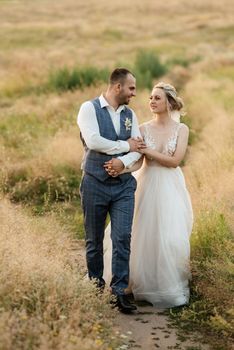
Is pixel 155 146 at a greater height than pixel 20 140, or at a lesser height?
greater

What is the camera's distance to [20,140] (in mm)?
14242

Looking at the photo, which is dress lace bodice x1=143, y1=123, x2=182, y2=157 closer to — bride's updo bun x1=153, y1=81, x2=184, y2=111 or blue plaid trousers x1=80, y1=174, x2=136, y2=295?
bride's updo bun x1=153, y1=81, x2=184, y2=111

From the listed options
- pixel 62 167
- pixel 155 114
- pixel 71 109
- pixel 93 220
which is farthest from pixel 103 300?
pixel 71 109

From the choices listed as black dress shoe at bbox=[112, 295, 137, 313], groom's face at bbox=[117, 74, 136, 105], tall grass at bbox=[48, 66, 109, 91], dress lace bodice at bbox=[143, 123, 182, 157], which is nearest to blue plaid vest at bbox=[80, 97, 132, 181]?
groom's face at bbox=[117, 74, 136, 105]

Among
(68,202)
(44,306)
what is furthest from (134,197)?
(68,202)

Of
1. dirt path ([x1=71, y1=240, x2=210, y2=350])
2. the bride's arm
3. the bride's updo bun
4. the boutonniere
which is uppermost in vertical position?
the bride's updo bun

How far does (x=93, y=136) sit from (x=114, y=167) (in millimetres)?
324

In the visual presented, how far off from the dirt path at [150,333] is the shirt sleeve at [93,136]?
4.79ft

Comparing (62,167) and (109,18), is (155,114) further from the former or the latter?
(109,18)

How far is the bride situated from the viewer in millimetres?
7008

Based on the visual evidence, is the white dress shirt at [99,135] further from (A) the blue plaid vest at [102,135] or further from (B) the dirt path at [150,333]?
(B) the dirt path at [150,333]

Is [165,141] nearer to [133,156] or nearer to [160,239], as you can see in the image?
[133,156]

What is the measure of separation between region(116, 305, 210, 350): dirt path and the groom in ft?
0.55

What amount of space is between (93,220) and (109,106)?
1.04 m
